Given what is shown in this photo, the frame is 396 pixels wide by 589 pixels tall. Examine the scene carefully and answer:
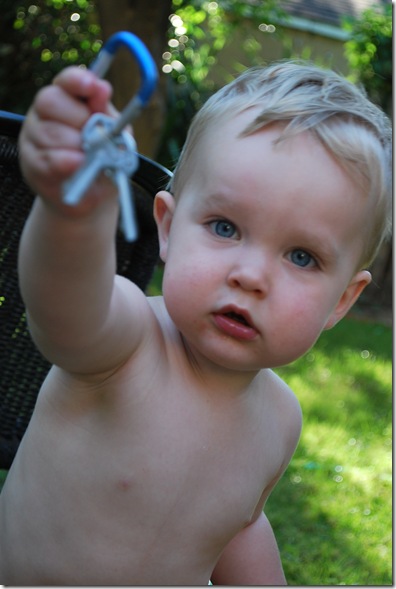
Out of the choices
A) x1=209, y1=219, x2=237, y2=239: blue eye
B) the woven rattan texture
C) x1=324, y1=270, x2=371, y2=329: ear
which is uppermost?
x1=209, y1=219, x2=237, y2=239: blue eye

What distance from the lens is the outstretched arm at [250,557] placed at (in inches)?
76.6

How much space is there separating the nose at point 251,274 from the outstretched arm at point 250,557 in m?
0.79

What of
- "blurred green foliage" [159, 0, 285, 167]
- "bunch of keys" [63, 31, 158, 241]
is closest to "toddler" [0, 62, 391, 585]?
"bunch of keys" [63, 31, 158, 241]

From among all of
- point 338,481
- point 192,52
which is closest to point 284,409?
point 338,481

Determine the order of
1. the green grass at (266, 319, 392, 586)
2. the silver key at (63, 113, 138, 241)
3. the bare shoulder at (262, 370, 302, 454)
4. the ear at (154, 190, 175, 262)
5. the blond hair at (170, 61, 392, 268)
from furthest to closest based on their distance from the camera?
the green grass at (266, 319, 392, 586), the bare shoulder at (262, 370, 302, 454), the ear at (154, 190, 175, 262), the blond hair at (170, 61, 392, 268), the silver key at (63, 113, 138, 241)

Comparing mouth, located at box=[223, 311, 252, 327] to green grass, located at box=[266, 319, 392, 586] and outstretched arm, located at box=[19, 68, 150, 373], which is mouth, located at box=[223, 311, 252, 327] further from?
green grass, located at box=[266, 319, 392, 586]

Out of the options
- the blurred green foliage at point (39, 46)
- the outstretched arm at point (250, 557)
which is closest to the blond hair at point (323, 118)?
the outstretched arm at point (250, 557)

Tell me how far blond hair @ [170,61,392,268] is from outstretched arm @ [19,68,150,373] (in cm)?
39

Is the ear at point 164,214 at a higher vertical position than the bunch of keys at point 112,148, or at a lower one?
lower

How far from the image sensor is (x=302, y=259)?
1.43 metres

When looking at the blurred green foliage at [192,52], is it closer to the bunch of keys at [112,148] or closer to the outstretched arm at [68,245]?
the outstretched arm at [68,245]

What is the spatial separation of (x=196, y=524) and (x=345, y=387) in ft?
10.9

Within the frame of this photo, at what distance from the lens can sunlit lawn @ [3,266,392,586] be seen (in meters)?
2.70

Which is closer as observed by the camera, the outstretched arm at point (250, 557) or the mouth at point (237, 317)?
the mouth at point (237, 317)
